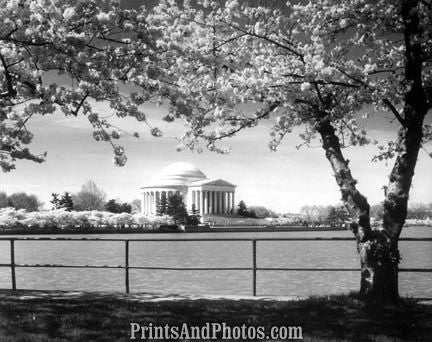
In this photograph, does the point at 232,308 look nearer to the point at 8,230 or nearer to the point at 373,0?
the point at 373,0

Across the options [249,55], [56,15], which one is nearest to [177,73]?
[249,55]

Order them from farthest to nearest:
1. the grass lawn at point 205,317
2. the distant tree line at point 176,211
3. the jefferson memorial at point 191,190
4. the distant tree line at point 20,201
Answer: the jefferson memorial at point 191,190 → the distant tree line at point 20,201 → the distant tree line at point 176,211 → the grass lawn at point 205,317

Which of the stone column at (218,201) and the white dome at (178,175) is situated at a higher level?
the white dome at (178,175)

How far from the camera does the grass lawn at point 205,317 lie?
8109 millimetres

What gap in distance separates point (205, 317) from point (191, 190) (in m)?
159

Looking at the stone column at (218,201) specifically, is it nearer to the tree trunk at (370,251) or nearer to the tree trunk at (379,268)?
the tree trunk at (370,251)

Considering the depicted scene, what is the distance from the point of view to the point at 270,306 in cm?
1004

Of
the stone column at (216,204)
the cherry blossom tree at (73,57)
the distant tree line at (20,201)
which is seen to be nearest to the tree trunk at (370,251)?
the cherry blossom tree at (73,57)

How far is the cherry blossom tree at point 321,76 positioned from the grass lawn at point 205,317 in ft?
4.52

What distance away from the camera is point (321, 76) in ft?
34.1

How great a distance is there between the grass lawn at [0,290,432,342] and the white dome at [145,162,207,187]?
521 feet

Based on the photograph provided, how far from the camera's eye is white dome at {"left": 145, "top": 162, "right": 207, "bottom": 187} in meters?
172

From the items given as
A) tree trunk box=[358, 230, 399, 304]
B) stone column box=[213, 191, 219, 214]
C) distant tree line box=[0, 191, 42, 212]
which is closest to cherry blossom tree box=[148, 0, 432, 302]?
tree trunk box=[358, 230, 399, 304]

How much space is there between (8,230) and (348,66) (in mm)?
90929
